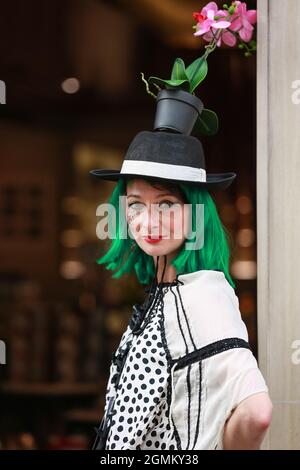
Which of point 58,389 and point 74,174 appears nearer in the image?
point 58,389

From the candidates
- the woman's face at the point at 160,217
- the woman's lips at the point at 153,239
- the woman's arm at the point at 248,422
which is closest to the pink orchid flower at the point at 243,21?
the woman's face at the point at 160,217

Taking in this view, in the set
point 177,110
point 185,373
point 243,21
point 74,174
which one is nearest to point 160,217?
point 177,110

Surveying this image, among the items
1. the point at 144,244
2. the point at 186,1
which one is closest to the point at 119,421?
the point at 144,244

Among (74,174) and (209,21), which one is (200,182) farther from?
(74,174)

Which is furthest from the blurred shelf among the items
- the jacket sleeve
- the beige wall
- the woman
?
the jacket sleeve

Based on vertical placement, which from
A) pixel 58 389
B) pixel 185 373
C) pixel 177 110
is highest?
pixel 177 110

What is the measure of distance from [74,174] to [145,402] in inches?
168

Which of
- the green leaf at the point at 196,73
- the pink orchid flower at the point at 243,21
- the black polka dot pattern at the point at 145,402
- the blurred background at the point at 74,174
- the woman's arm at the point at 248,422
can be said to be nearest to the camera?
the woman's arm at the point at 248,422

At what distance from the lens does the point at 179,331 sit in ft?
7.11

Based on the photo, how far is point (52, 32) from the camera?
5.06 metres

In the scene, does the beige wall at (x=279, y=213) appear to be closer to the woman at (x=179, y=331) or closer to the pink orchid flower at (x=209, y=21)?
the pink orchid flower at (x=209, y=21)

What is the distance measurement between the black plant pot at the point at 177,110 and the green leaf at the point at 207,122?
145mm

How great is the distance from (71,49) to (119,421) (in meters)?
3.51

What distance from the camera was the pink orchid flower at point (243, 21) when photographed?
255 cm
